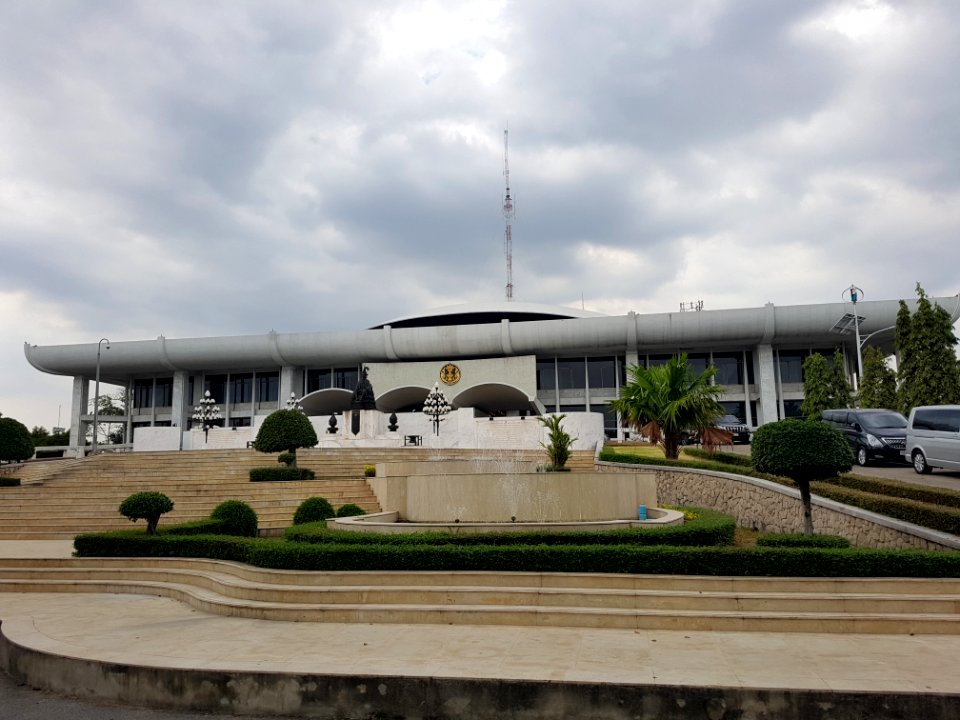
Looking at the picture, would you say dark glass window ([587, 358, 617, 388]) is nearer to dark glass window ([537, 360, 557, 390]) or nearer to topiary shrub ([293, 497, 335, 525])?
dark glass window ([537, 360, 557, 390])

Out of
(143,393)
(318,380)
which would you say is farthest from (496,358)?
(143,393)

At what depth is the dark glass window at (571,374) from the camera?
164 feet

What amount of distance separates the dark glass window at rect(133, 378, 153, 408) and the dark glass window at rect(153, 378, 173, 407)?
727 millimetres

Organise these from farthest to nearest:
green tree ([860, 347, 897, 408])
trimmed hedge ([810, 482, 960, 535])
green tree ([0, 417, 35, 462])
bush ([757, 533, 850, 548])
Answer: green tree ([860, 347, 897, 408]) → green tree ([0, 417, 35, 462]) → trimmed hedge ([810, 482, 960, 535]) → bush ([757, 533, 850, 548])

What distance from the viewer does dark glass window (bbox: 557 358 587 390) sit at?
49.9 m

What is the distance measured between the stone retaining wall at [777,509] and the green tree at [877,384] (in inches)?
737

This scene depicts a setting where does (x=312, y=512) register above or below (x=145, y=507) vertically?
below

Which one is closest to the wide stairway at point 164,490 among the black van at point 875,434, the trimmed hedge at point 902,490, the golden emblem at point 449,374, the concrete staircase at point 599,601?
the concrete staircase at point 599,601

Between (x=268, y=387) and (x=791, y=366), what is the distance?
38546 millimetres

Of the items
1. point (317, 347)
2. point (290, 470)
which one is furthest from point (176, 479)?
point (317, 347)

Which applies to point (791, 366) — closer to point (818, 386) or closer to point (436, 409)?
point (818, 386)

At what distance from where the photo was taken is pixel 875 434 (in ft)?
64.8

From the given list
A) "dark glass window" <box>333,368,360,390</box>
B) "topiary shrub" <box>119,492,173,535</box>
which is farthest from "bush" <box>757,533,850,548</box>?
"dark glass window" <box>333,368,360,390</box>

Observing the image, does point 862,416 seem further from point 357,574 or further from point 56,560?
point 56,560
